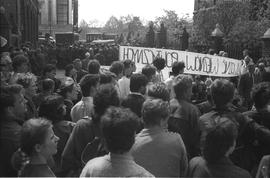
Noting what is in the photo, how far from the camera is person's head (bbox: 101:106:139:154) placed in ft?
10.1

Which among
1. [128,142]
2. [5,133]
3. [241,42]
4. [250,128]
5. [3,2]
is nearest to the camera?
[128,142]

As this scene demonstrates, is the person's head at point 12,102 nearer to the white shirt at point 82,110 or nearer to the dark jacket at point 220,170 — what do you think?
the white shirt at point 82,110

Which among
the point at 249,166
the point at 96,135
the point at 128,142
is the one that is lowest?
the point at 249,166

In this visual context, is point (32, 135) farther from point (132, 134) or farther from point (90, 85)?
point (90, 85)

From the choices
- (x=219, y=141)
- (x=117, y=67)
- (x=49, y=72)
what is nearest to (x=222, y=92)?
(x=219, y=141)

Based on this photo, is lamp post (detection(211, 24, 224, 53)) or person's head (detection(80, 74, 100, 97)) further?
lamp post (detection(211, 24, 224, 53))

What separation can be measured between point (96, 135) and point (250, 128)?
4.93 ft

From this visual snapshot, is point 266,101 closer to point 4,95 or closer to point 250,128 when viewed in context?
point 250,128

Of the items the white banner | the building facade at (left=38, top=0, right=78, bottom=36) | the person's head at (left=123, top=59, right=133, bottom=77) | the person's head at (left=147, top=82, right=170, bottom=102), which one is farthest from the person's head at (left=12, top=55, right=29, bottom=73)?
the building facade at (left=38, top=0, right=78, bottom=36)

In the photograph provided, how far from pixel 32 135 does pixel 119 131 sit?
67cm

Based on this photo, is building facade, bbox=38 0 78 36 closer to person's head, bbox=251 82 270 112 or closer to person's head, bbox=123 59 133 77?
person's head, bbox=123 59 133 77

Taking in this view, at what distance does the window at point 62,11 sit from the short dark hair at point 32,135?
8199 centimetres

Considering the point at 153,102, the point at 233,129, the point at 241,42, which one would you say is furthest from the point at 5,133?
the point at 241,42

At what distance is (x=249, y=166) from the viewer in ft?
15.1
